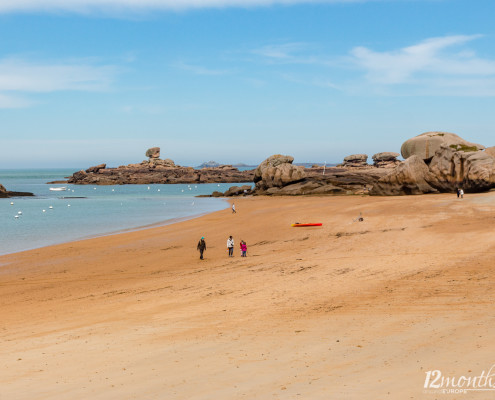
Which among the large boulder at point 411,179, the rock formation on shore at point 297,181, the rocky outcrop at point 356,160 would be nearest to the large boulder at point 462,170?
the large boulder at point 411,179

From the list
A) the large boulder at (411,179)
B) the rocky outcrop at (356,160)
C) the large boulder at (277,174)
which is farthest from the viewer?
the rocky outcrop at (356,160)

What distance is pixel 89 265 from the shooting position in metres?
24.5

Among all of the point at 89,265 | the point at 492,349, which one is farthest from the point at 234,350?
the point at 89,265

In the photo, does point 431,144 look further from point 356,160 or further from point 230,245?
point 356,160

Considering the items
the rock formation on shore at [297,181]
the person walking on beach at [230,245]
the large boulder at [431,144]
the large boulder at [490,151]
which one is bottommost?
the person walking on beach at [230,245]

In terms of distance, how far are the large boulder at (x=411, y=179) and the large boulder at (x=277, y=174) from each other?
24353mm

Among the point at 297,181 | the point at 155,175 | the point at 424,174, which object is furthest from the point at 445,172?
the point at 155,175

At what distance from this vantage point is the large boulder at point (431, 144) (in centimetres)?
5434

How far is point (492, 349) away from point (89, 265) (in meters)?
20.8

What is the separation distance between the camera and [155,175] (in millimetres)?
169750

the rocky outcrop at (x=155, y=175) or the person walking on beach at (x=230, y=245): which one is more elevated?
the rocky outcrop at (x=155, y=175)

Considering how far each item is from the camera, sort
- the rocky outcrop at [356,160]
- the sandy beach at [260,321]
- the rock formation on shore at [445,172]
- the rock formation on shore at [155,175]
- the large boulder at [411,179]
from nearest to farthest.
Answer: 1. the sandy beach at [260,321]
2. the rock formation on shore at [445,172]
3. the large boulder at [411,179]
4. the rocky outcrop at [356,160]
5. the rock formation on shore at [155,175]

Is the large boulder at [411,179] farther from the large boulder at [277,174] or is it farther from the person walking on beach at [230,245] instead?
the person walking on beach at [230,245]

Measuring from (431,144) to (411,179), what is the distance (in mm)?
7408
